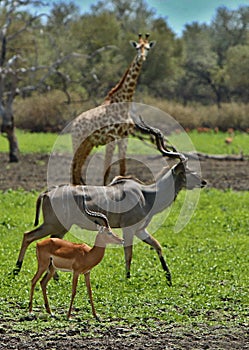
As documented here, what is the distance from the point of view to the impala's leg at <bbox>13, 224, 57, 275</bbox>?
7500mm

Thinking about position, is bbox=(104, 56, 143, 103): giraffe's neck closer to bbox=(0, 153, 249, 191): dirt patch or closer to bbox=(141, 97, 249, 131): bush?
bbox=(0, 153, 249, 191): dirt patch

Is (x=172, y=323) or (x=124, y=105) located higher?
(x=124, y=105)

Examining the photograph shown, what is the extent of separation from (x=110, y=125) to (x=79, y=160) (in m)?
1.01

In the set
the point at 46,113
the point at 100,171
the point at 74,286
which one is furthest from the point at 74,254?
the point at 46,113

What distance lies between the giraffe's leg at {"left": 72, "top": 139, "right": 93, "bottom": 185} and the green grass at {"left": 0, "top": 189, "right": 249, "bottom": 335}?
1.72 meters

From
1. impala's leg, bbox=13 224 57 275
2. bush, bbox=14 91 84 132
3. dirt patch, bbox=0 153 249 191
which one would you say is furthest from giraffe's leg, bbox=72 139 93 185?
bush, bbox=14 91 84 132

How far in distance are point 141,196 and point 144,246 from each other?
160cm

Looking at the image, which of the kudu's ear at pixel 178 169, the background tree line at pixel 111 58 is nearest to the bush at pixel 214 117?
the background tree line at pixel 111 58

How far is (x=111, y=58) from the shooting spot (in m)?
39.7

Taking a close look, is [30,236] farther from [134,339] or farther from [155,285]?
[134,339]

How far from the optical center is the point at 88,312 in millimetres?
6453

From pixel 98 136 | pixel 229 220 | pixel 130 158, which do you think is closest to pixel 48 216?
pixel 229 220

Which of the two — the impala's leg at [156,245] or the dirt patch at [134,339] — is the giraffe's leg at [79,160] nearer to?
the impala's leg at [156,245]

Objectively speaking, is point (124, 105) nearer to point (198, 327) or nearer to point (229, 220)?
point (229, 220)
